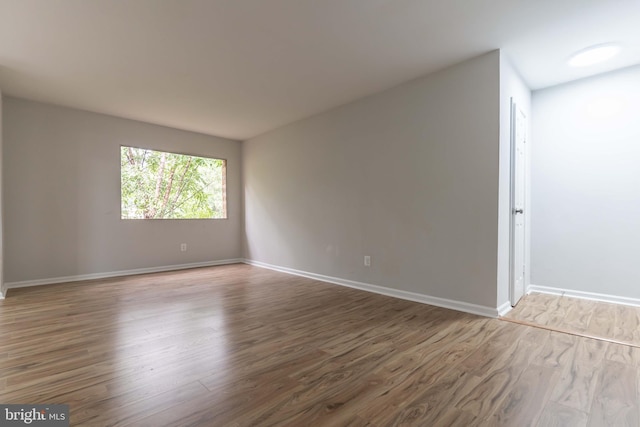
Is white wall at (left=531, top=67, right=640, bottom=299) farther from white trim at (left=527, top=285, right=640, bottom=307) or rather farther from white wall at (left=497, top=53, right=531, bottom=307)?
white wall at (left=497, top=53, right=531, bottom=307)

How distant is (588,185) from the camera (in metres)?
3.24

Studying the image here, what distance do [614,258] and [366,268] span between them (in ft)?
8.33

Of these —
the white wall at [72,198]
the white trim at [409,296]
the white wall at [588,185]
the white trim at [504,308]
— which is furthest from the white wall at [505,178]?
the white wall at [72,198]

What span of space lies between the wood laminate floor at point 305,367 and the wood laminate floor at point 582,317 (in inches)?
7.7

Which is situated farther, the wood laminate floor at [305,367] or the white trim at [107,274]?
the white trim at [107,274]

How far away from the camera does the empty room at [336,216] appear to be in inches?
64.1

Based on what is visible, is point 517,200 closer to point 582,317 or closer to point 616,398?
point 582,317

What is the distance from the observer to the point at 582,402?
1479 millimetres

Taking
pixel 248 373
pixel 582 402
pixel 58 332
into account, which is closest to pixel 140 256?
pixel 58 332

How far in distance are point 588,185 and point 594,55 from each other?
1307 mm

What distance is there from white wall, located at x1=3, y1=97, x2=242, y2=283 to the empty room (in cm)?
3

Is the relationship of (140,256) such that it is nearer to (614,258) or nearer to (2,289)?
(2,289)

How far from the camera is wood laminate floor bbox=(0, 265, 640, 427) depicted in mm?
1400

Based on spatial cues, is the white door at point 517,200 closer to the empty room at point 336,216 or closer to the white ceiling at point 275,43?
the empty room at point 336,216
